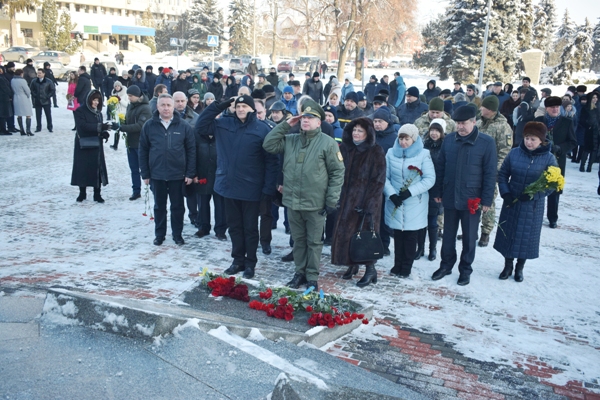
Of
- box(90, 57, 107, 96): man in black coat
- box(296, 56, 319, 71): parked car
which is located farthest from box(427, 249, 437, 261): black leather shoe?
box(296, 56, 319, 71): parked car

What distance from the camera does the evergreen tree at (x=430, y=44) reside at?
178 feet

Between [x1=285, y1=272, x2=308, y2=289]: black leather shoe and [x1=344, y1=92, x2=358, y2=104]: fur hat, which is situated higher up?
[x1=344, y1=92, x2=358, y2=104]: fur hat

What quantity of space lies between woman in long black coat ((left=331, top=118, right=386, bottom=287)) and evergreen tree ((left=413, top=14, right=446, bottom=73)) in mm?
47649

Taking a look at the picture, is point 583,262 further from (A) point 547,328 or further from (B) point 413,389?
(B) point 413,389

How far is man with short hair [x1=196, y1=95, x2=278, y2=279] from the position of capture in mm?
6207

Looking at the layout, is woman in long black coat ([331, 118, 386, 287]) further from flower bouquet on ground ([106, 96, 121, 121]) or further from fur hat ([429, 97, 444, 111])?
flower bouquet on ground ([106, 96, 121, 121])

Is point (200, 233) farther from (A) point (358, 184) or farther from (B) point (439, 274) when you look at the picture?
(B) point (439, 274)

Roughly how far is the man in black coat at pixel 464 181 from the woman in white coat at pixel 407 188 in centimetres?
23

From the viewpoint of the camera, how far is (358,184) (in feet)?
20.1

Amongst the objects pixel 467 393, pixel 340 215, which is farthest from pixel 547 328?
pixel 340 215

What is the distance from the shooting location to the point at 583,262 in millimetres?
7473

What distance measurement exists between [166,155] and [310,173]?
250 cm

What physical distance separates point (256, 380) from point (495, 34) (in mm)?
38796

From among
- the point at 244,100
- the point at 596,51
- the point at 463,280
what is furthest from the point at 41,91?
the point at 596,51
